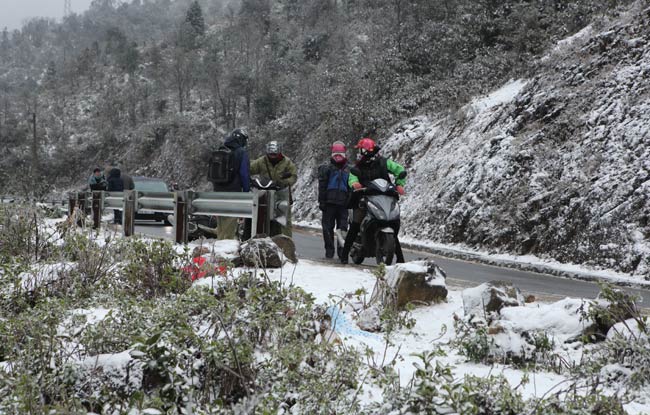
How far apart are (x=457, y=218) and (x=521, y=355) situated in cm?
1298

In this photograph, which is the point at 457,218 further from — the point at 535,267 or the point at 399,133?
the point at 399,133

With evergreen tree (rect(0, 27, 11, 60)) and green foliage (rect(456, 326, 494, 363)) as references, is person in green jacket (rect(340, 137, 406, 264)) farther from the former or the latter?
evergreen tree (rect(0, 27, 11, 60))

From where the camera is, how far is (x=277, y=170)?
34.1ft

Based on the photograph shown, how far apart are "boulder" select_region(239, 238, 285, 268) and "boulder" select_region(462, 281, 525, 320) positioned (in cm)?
198

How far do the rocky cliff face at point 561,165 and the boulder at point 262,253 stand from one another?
6857 millimetres

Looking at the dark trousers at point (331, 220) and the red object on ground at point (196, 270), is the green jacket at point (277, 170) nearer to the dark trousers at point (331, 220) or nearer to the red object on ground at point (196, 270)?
the dark trousers at point (331, 220)

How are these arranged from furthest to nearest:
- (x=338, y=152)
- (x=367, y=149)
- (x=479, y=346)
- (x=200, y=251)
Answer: (x=338, y=152) < (x=367, y=149) < (x=200, y=251) < (x=479, y=346)

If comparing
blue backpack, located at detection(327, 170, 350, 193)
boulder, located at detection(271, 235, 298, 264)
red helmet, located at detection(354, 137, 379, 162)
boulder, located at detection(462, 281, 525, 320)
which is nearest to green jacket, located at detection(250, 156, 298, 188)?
blue backpack, located at detection(327, 170, 350, 193)

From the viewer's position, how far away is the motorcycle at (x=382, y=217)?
861 centimetres

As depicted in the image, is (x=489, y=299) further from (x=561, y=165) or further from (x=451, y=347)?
(x=561, y=165)

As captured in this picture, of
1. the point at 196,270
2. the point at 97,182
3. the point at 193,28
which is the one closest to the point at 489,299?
the point at 196,270

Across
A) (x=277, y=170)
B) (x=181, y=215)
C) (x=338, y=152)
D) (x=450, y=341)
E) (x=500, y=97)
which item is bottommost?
(x=450, y=341)

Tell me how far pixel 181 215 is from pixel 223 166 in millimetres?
1257

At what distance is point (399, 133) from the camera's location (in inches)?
999
